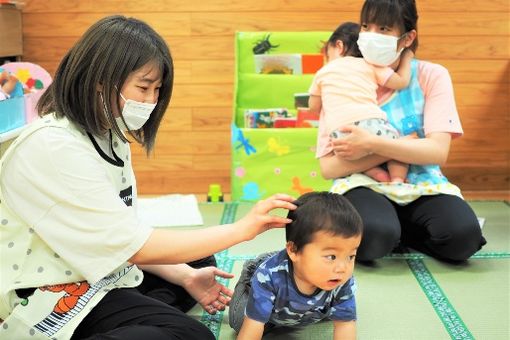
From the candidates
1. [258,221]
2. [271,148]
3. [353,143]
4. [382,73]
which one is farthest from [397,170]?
[258,221]

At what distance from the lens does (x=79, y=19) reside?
10.1 ft

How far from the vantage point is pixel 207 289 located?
63.1 inches

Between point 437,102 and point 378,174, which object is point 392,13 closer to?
point 437,102

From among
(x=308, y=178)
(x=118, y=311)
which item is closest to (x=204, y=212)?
(x=308, y=178)

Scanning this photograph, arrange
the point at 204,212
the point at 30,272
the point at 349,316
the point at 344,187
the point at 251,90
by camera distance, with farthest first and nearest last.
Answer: the point at 251,90
the point at 204,212
the point at 344,187
the point at 349,316
the point at 30,272

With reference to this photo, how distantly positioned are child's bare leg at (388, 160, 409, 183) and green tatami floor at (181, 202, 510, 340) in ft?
0.84

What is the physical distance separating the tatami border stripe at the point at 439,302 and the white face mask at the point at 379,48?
A: 0.65 meters

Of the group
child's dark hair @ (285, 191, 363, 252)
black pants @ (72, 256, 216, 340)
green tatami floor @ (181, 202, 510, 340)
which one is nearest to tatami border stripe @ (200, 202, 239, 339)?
green tatami floor @ (181, 202, 510, 340)

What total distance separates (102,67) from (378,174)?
1.15 m

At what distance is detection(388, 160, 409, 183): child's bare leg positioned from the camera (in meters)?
2.06

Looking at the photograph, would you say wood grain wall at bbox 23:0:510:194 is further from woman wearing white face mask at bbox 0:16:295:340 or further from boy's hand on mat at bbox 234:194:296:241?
boy's hand on mat at bbox 234:194:296:241

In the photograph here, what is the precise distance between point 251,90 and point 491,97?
1.21 m

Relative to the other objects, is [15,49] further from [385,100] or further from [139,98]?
[139,98]

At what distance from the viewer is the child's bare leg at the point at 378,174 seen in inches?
82.1
